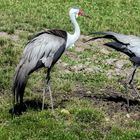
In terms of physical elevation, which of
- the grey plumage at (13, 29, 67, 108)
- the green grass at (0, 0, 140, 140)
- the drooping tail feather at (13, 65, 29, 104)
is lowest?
the green grass at (0, 0, 140, 140)

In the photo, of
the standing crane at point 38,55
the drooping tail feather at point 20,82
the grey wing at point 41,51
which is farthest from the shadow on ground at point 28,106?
the grey wing at point 41,51

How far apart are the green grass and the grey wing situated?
845mm

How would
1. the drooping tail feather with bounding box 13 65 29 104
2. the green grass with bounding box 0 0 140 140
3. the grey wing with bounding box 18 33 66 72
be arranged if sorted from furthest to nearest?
the grey wing with bounding box 18 33 66 72, the drooping tail feather with bounding box 13 65 29 104, the green grass with bounding box 0 0 140 140

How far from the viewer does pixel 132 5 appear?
2148cm

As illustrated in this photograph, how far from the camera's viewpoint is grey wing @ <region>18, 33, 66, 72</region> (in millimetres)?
10266

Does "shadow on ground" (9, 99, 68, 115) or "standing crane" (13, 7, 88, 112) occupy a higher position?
"standing crane" (13, 7, 88, 112)

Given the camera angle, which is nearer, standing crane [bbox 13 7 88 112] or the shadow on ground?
standing crane [bbox 13 7 88 112]

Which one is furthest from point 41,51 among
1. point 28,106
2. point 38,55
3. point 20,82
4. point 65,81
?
point 65,81

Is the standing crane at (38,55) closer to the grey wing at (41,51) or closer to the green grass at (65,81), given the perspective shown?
the grey wing at (41,51)

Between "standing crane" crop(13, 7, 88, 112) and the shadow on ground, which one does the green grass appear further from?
"standing crane" crop(13, 7, 88, 112)

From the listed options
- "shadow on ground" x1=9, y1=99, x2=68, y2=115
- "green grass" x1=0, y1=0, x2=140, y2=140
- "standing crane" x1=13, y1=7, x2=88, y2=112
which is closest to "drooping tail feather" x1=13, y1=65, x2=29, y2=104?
"standing crane" x1=13, y1=7, x2=88, y2=112

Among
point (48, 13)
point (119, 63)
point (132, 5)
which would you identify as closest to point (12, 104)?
point (119, 63)

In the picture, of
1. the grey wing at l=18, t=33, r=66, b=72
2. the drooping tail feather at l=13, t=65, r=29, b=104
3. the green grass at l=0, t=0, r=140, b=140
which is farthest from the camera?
the grey wing at l=18, t=33, r=66, b=72

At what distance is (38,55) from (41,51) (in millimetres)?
Result: 92
